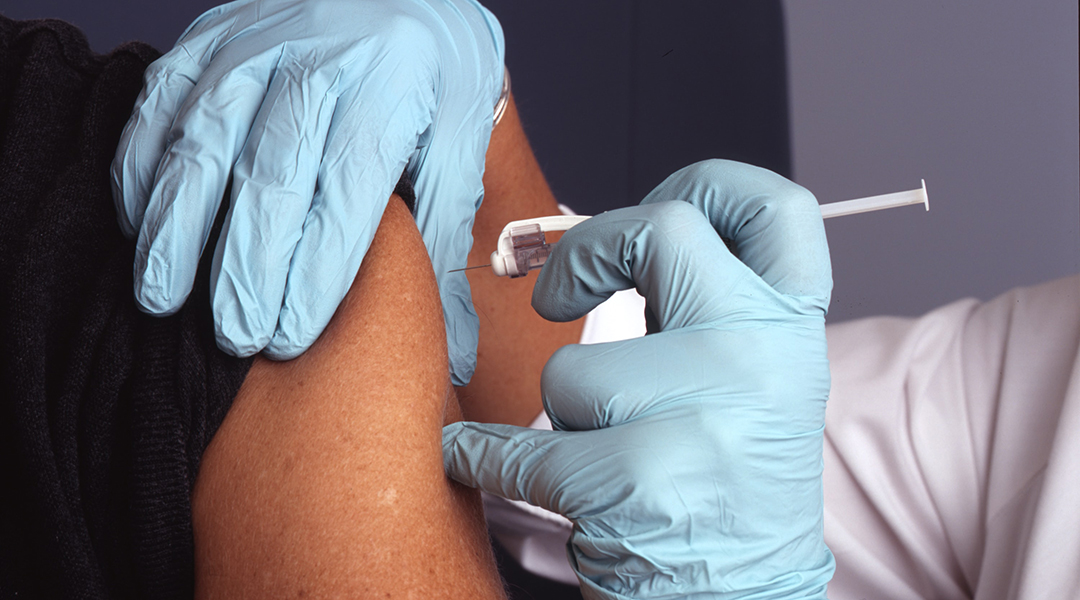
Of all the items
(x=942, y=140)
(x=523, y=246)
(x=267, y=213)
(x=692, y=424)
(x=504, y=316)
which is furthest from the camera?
(x=504, y=316)

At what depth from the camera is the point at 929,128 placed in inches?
49.4

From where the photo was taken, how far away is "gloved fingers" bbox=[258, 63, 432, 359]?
2.62 ft

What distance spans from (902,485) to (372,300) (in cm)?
94

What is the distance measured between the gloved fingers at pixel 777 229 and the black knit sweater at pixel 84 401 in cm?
66

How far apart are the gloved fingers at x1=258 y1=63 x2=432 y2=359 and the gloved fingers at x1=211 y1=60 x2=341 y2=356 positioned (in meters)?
0.02

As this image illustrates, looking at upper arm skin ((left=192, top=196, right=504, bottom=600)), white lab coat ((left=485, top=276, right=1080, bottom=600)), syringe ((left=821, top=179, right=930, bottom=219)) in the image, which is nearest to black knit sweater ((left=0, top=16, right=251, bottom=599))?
upper arm skin ((left=192, top=196, right=504, bottom=600))

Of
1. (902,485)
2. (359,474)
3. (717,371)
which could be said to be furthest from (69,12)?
(902,485)

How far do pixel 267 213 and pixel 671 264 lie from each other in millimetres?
494

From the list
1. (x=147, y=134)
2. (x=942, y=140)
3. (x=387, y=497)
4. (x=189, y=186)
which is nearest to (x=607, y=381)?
(x=387, y=497)

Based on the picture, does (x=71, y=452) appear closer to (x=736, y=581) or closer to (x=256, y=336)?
(x=256, y=336)

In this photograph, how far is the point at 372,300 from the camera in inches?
32.4

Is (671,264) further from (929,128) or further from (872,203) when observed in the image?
(929,128)

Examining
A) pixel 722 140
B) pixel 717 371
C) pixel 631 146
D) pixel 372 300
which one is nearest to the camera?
pixel 717 371

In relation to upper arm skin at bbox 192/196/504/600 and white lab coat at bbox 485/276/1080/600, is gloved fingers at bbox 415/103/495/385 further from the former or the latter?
white lab coat at bbox 485/276/1080/600
